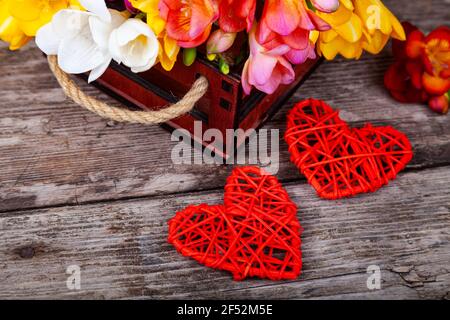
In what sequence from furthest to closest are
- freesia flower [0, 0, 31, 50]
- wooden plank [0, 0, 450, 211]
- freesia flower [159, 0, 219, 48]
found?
1. wooden plank [0, 0, 450, 211]
2. freesia flower [0, 0, 31, 50]
3. freesia flower [159, 0, 219, 48]

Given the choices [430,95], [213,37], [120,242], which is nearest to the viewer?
[213,37]

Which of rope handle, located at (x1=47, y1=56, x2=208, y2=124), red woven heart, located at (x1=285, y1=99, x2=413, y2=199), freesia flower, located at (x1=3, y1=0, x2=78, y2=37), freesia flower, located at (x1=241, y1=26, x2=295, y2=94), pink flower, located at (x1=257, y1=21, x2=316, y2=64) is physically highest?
pink flower, located at (x1=257, y1=21, x2=316, y2=64)

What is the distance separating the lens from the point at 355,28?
0.81 meters

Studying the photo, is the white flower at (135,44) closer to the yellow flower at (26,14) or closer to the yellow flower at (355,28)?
the yellow flower at (26,14)

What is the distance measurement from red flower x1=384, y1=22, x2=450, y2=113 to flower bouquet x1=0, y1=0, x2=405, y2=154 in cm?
10

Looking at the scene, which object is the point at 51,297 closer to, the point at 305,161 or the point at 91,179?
the point at 91,179

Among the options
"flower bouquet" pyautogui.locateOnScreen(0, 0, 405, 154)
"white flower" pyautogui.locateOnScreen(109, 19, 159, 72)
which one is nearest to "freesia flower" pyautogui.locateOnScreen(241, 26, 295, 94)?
"flower bouquet" pyautogui.locateOnScreen(0, 0, 405, 154)

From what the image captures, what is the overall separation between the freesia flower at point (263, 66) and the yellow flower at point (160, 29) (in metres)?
0.10

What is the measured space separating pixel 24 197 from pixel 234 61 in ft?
1.26

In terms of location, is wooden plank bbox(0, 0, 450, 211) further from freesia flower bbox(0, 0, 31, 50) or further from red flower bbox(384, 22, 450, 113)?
freesia flower bbox(0, 0, 31, 50)

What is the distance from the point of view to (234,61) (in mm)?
801

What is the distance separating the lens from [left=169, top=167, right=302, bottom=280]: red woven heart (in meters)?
0.80

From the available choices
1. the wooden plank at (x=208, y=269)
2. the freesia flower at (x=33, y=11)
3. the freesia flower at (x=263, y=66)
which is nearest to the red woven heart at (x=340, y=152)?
the wooden plank at (x=208, y=269)
